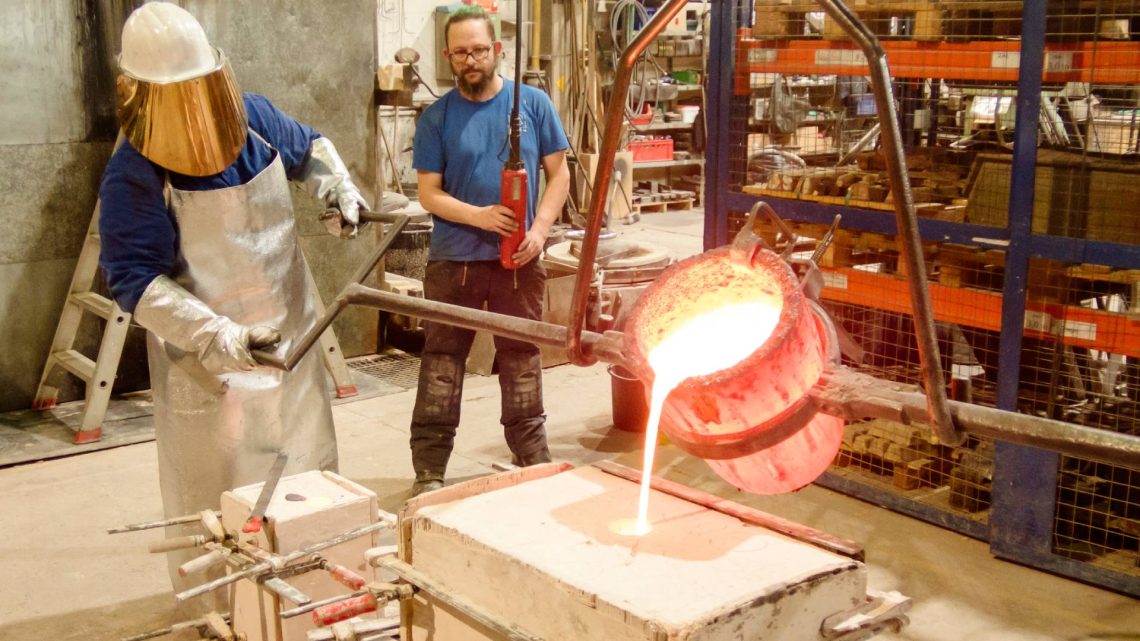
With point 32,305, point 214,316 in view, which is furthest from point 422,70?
point 214,316

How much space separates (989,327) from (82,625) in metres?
3.38

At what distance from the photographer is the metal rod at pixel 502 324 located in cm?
189

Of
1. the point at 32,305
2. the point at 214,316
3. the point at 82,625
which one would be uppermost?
the point at 214,316

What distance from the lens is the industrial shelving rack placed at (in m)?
3.99

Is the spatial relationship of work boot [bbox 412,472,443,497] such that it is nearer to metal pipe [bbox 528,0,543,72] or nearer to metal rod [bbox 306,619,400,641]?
metal rod [bbox 306,619,400,641]

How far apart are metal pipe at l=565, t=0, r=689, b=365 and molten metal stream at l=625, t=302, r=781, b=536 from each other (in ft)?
0.56

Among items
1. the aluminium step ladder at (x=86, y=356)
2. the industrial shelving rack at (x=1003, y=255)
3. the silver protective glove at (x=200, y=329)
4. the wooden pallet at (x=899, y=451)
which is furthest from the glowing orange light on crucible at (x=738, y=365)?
the aluminium step ladder at (x=86, y=356)

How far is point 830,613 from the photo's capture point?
1.78m

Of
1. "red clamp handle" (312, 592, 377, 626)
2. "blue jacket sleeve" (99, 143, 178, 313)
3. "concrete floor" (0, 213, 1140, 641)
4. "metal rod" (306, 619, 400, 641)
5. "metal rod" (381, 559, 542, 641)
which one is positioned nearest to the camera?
"metal rod" (381, 559, 542, 641)

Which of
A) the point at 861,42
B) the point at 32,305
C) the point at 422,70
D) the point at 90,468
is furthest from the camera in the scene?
the point at 422,70

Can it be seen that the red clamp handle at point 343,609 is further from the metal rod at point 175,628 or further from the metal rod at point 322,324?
the metal rod at point 175,628

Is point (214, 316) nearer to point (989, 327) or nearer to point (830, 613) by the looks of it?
point (830, 613)

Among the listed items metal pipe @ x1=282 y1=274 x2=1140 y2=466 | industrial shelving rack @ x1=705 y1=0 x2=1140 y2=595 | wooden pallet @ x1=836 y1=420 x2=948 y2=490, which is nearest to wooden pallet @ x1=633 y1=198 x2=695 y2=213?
industrial shelving rack @ x1=705 y1=0 x2=1140 y2=595

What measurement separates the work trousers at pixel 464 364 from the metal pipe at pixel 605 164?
2567 mm
